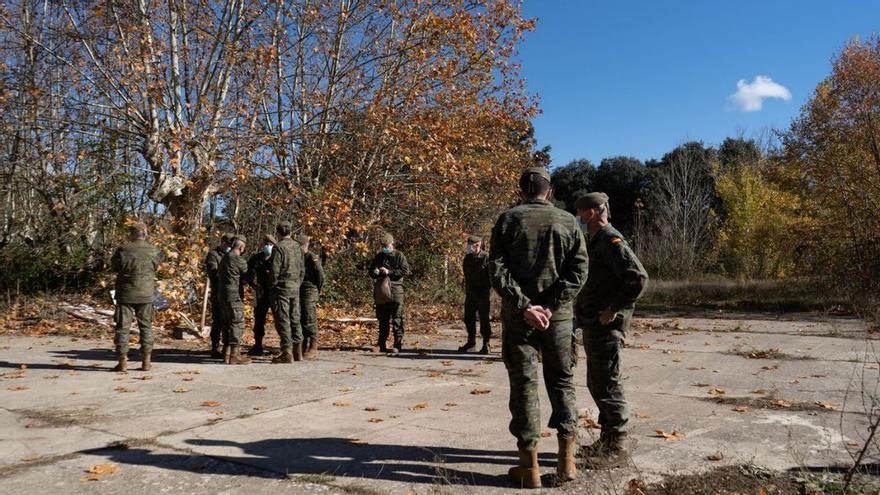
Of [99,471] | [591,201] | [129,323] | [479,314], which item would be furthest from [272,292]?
[591,201]

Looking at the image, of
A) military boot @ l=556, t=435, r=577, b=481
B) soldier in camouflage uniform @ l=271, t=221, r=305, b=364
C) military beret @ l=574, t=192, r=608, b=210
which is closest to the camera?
military boot @ l=556, t=435, r=577, b=481

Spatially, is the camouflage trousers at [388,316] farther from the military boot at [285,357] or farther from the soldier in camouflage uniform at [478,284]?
the military boot at [285,357]

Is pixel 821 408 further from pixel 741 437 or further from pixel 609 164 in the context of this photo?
pixel 609 164

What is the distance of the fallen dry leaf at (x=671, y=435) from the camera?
5.21 m

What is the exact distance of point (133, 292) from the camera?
8.91 metres

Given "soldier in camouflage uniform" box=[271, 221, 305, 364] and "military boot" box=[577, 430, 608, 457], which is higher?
"soldier in camouflage uniform" box=[271, 221, 305, 364]

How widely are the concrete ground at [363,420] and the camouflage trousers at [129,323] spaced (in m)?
0.40

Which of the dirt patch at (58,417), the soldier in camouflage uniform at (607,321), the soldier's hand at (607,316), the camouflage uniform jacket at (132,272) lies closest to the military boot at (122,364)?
the camouflage uniform jacket at (132,272)

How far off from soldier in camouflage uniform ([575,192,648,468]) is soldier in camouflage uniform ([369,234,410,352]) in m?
5.76

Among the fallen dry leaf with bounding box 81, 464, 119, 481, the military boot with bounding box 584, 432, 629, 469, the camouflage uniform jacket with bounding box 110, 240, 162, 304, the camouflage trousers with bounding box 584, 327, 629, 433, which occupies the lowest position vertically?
the fallen dry leaf with bounding box 81, 464, 119, 481

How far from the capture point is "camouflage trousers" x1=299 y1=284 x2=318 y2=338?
1009 centimetres

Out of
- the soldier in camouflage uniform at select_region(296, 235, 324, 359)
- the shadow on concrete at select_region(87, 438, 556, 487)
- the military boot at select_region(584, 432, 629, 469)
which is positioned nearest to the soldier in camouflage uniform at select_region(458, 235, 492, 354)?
the soldier in camouflage uniform at select_region(296, 235, 324, 359)

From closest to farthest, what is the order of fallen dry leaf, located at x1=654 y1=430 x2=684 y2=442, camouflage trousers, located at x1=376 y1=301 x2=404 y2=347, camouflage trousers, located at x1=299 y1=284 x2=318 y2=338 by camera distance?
fallen dry leaf, located at x1=654 y1=430 x2=684 y2=442 → camouflage trousers, located at x1=299 y1=284 x2=318 y2=338 → camouflage trousers, located at x1=376 y1=301 x2=404 y2=347

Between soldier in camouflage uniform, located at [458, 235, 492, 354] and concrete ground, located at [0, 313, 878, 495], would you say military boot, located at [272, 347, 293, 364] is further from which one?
soldier in camouflage uniform, located at [458, 235, 492, 354]
